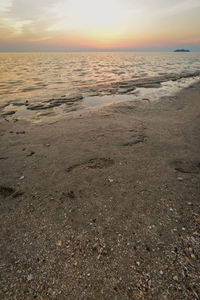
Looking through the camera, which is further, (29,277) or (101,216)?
(101,216)

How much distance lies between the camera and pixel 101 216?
10.4 ft

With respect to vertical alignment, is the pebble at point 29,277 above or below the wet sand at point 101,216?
below

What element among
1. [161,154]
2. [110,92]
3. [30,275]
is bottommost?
[30,275]

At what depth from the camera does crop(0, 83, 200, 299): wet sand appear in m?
2.19

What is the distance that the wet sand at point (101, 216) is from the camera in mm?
2189

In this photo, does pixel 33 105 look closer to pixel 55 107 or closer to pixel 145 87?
pixel 55 107

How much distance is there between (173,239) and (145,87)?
662 inches

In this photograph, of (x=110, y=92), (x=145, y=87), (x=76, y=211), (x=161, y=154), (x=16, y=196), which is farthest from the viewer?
(x=145, y=87)

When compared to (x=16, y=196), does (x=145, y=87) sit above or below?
above

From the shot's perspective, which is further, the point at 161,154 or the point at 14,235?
the point at 161,154

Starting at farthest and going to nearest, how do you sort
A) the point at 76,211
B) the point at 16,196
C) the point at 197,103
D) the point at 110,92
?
the point at 110,92 < the point at 197,103 < the point at 16,196 < the point at 76,211

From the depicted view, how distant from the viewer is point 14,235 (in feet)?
9.37

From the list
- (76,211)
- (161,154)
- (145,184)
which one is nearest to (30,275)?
(76,211)

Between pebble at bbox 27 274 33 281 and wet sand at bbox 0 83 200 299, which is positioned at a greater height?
wet sand at bbox 0 83 200 299
